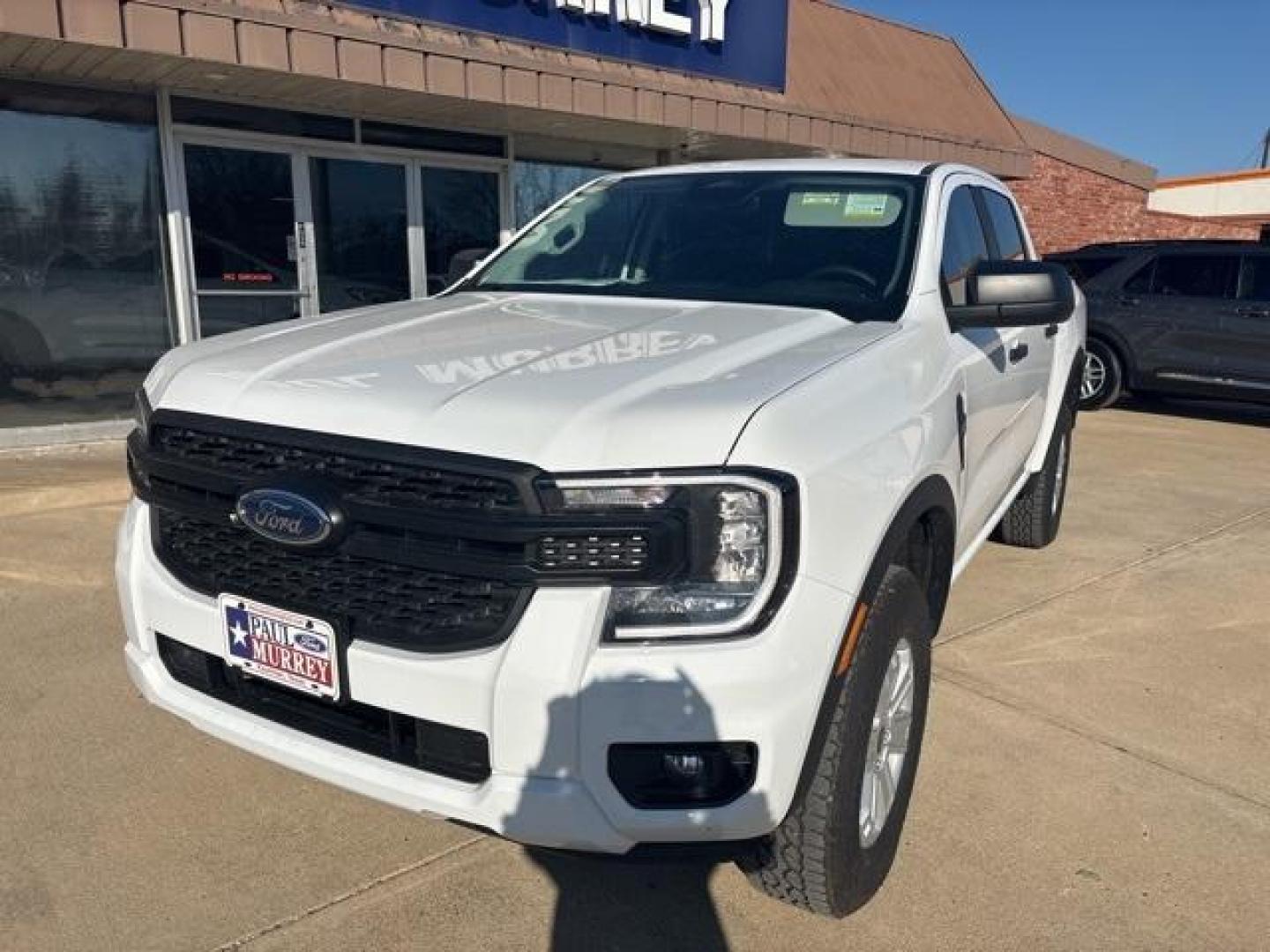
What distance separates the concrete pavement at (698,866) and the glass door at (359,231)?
16.8 feet

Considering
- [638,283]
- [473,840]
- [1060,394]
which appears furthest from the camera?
[1060,394]

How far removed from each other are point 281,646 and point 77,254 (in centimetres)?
678

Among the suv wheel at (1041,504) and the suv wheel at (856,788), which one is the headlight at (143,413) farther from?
the suv wheel at (1041,504)

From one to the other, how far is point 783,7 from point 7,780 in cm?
1011

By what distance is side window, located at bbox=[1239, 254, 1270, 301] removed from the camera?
380 inches

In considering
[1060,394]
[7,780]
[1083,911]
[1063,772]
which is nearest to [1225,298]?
[1060,394]

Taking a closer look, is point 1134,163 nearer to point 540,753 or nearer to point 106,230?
point 106,230

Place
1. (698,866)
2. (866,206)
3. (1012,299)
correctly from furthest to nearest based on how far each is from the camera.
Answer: (866,206)
(1012,299)
(698,866)

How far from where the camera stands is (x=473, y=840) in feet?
8.86

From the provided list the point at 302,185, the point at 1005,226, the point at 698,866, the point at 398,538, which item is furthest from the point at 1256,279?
the point at 398,538

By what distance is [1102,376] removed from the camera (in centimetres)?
1059

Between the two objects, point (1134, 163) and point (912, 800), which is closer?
point (912, 800)

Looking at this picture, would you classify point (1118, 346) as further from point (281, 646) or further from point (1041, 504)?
point (281, 646)

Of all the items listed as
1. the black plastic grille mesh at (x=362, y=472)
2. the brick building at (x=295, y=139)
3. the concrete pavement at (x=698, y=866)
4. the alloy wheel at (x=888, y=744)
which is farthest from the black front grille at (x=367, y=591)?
the brick building at (x=295, y=139)
